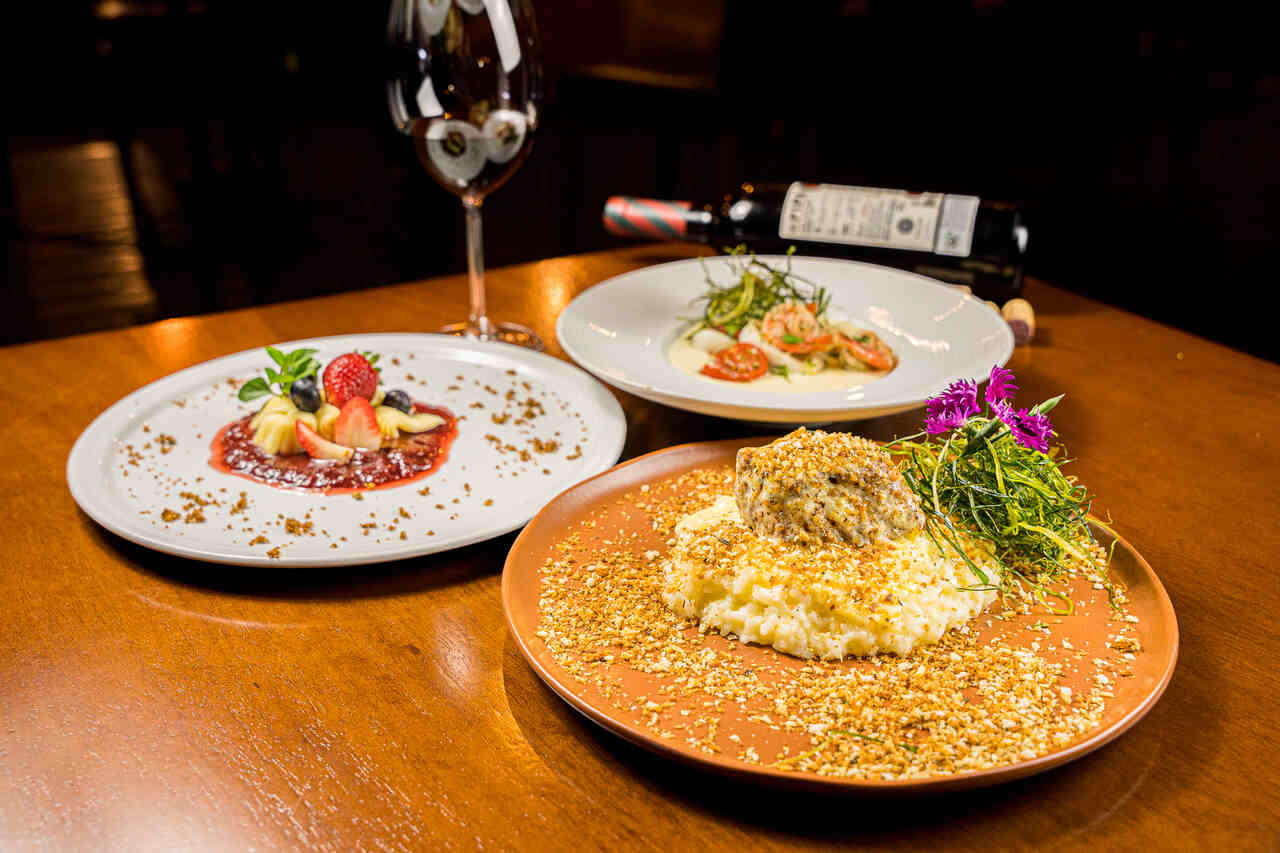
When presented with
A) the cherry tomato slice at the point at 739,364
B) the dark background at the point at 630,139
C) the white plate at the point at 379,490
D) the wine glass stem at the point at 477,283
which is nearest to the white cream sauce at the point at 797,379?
Result: the cherry tomato slice at the point at 739,364

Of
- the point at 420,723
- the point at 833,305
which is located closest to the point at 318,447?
the point at 420,723

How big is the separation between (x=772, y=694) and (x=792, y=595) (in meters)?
0.08

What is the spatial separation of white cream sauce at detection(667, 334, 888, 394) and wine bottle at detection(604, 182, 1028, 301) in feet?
1.36

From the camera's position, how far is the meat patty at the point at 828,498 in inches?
33.6

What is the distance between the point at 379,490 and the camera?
43.2 inches

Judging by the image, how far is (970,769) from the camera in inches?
26.0

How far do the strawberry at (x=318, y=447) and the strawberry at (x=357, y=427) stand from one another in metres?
0.02

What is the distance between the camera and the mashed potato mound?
30.8 inches

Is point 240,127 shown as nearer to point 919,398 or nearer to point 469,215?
point 469,215

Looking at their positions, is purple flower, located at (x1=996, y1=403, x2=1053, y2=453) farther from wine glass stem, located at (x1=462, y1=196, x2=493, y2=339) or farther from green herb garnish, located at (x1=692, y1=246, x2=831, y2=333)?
wine glass stem, located at (x1=462, y1=196, x2=493, y2=339)

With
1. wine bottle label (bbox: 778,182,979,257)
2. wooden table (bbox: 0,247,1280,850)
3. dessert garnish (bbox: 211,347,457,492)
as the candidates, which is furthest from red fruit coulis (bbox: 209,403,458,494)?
wine bottle label (bbox: 778,182,979,257)

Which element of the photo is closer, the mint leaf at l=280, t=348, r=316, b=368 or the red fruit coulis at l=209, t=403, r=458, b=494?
the red fruit coulis at l=209, t=403, r=458, b=494

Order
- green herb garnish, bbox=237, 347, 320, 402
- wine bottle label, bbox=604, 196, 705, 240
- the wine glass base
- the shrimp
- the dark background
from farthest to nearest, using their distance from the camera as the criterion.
→ 1. the dark background
2. wine bottle label, bbox=604, 196, 705, 240
3. the wine glass base
4. the shrimp
5. green herb garnish, bbox=237, 347, 320, 402

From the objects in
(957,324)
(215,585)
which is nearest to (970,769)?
(215,585)
